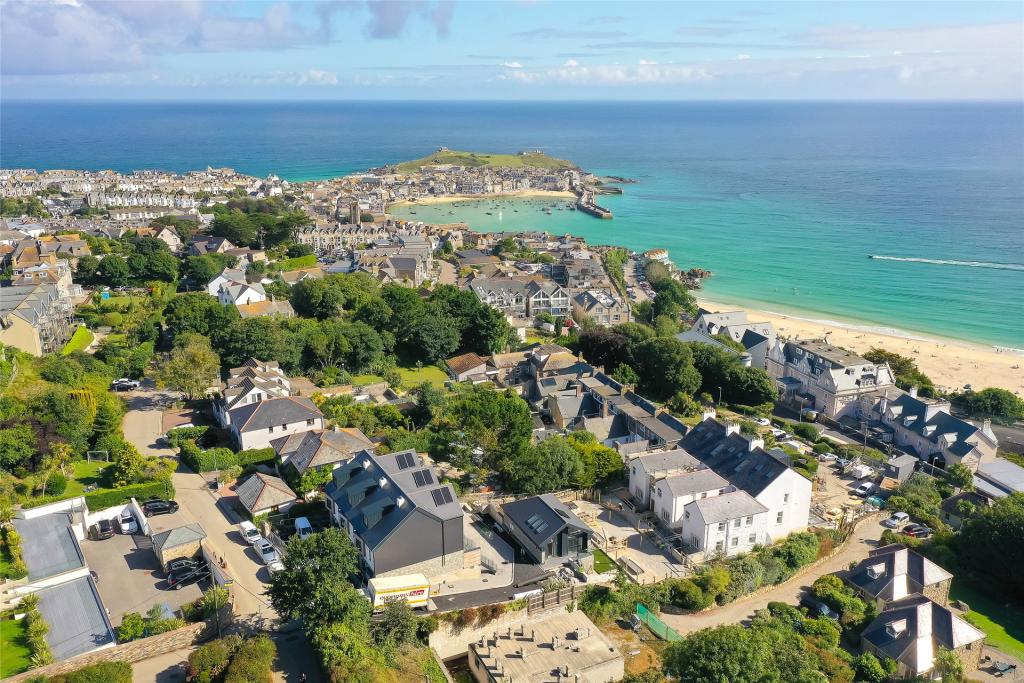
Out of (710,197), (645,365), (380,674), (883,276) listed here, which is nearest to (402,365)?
(645,365)

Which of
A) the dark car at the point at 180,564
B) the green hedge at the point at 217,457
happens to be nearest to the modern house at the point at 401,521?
the dark car at the point at 180,564

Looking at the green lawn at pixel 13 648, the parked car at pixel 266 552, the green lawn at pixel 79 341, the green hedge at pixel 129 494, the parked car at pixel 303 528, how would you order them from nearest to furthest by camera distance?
1. the green lawn at pixel 13 648
2. the parked car at pixel 266 552
3. the parked car at pixel 303 528
4. the green hedge at pixel 129 494
5. the green lawn at pixel 79 341

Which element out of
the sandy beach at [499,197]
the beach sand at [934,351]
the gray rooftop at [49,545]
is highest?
the sandy beach at [499,197]

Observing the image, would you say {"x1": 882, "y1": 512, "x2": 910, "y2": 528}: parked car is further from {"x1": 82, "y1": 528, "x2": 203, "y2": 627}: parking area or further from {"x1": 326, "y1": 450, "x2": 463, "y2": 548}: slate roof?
{"x1": 82, "y1": 528, "x2": 203, "y2": 627}: parking area

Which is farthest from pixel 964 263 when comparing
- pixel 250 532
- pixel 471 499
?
pixel 250 532

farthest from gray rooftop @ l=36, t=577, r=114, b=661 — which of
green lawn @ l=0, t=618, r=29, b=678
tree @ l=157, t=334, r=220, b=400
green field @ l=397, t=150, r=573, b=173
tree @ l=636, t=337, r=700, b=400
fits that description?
green field @ l=397, t=150, r=573, b=173

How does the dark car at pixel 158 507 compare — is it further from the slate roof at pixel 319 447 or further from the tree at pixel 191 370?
the tree at pixel 191 370
